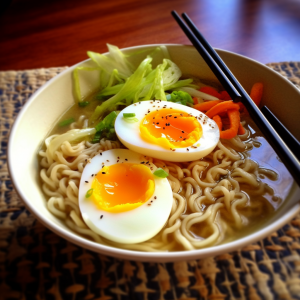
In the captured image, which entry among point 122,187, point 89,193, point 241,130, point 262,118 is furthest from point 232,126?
point 89,193

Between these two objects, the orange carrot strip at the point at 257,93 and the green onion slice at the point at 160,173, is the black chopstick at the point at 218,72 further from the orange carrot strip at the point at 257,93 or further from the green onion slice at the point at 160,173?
the green onion slice at the point at 160,173

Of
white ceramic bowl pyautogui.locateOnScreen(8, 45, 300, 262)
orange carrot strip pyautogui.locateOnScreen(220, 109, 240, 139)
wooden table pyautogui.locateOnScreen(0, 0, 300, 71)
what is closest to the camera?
white ceramic bowl pyautogui.locateOnScreen(8, 45, 300, 262)

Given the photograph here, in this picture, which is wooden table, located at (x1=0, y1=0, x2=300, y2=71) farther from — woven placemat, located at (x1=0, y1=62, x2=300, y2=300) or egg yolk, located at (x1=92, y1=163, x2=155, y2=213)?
woven placemat, located at (x1=0, y1=62, x2=300, y2=300)

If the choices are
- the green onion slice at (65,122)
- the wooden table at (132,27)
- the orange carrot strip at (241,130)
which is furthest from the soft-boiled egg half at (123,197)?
the wooden table at (132,27)

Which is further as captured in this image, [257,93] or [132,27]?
[132,27]

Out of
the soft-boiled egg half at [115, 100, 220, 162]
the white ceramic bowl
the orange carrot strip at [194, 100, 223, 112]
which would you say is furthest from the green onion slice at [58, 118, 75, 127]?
the orange carrot strip at [194, 100, 223, 112]

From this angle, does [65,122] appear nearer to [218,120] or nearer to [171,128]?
[171,128]

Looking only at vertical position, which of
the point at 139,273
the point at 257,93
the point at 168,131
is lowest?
the point at 139,273

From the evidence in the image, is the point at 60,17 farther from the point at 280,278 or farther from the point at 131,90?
the point at 280,278

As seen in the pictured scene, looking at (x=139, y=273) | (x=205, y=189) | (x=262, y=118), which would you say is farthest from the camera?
(x=205, y=189)
